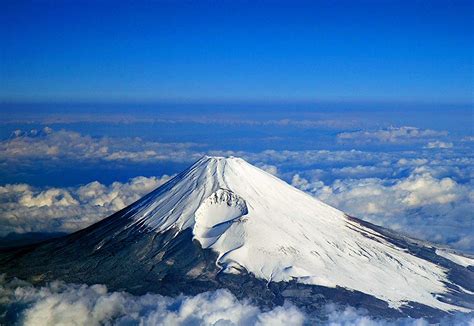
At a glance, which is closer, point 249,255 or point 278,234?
point 249,255

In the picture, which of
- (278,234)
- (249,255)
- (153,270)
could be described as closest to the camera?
(249,255)

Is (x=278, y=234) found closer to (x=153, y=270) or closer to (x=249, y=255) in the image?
(x=249, y=255)

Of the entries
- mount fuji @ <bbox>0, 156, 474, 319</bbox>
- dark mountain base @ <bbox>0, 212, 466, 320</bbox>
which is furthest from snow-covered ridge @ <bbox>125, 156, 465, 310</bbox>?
dark mountain base @ <bbox>0, 212, 466, 320</bbox>

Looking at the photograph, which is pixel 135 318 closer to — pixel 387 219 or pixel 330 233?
pixel 330 233

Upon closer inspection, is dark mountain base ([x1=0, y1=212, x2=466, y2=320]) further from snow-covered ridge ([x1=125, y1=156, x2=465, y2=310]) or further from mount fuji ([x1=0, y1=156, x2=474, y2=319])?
snow-covered ridge ([x1=125, y1=156, x2=465, y2=310])

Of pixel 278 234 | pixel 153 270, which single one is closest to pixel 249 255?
pixel 278 234

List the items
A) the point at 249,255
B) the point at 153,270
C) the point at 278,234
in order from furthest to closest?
the point at 278,234, the point at 153,270, the point at 249,255
